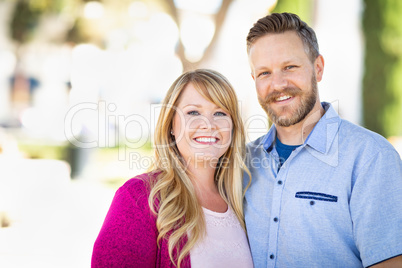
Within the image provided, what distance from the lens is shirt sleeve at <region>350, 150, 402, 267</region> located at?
67.2 inches

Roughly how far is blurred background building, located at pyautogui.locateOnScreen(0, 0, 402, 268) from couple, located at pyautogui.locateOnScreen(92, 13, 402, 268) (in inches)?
150

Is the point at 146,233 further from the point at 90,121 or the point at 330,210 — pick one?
the point at 90,121

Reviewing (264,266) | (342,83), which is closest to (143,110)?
(342,83)

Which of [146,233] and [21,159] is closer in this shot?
[146,233]

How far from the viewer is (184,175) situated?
2148mm

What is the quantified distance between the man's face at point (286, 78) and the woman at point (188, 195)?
0.24 m

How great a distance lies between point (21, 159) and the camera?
6.18m

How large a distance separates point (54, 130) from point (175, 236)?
502 centimetres

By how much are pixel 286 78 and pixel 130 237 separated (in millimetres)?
1285

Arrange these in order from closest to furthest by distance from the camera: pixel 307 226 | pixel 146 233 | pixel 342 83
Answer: pixel 146 233 → pixel 307 226 → pixel 342 83

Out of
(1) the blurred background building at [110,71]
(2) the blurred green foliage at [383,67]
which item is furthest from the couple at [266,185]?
(2) the blurred green foliage at [383,67]

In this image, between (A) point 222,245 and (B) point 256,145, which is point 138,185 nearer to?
(A) point 222,245

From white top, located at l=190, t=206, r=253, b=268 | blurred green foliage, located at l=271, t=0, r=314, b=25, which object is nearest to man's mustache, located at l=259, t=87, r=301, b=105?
white top, located at l=190, t=206, r=253, b=268

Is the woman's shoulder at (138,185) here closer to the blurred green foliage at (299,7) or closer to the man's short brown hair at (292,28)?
the man's short brown hair at (292,28)
